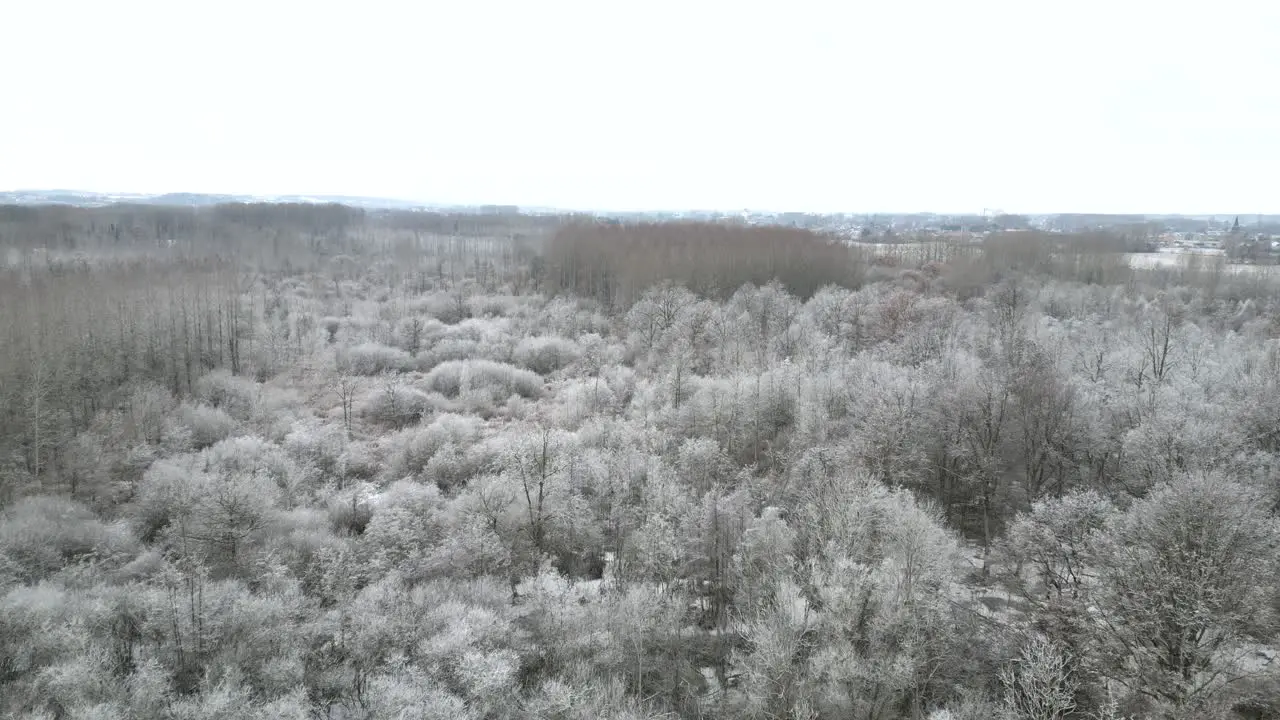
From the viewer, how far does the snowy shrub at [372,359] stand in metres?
46.8

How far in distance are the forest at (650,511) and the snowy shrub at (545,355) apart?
0.23 metres

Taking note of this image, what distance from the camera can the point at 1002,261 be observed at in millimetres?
64938

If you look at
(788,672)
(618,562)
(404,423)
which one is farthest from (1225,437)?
(404,423)

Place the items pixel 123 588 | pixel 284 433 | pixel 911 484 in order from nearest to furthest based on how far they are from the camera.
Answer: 1. pixel 123 588
2. pixel 911 484
3. pixel 284 433

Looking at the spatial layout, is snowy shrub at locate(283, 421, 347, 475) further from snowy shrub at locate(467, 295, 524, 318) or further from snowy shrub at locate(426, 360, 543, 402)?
snowy shrub at locate(467, 295, 524, 318)

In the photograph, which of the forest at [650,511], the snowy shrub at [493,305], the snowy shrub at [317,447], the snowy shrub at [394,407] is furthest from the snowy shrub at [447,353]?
the snowy shrub at [317,447]

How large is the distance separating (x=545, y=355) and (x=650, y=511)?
26.6 m

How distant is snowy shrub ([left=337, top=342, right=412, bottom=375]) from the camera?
154 ft

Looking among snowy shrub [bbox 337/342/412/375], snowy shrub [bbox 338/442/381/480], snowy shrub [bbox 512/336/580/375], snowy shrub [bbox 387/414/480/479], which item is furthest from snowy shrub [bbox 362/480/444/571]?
snowy shrub [bbox 337/342/412/375]

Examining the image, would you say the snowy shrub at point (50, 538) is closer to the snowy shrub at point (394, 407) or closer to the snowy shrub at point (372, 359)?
the snowy shrub at point (394, 407)

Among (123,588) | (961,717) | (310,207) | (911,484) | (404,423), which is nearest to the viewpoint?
(961,717)

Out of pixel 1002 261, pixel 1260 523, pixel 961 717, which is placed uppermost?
pixel 1002 261

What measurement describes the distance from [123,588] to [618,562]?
1300 centimetres

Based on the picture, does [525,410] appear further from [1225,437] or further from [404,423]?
[1225,437]
